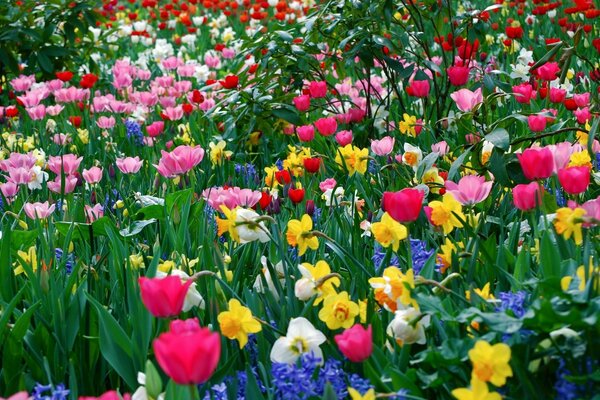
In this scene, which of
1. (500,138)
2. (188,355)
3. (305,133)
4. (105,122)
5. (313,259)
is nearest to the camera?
(188,355)

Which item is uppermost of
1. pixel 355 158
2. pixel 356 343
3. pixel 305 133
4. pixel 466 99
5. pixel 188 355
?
pixel 188 355

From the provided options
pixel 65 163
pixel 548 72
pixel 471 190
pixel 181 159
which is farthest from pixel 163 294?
pixel 548 72

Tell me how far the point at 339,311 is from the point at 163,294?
37cm

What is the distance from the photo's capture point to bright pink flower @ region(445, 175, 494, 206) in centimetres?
170

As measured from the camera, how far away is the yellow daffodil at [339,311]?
1395mm

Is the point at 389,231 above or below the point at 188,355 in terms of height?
below

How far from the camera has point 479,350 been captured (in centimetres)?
107

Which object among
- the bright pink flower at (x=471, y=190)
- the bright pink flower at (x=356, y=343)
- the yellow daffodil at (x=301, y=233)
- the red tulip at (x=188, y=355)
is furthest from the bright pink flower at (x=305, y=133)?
the red tulip at (x=188, y=355)

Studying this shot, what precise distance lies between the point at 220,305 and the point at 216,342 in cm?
69

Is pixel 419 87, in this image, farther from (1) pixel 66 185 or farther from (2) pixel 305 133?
(1) pixel 66 185

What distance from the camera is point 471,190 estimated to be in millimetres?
1707

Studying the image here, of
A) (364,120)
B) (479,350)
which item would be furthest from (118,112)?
(479,350)

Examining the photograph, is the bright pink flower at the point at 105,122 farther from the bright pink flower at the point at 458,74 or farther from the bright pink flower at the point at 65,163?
the bright pink flower at the point at 458,74

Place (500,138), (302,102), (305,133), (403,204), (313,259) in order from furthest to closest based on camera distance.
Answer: (302,102) < (305,133) < (500,138) < (313,259) < (403,204)
